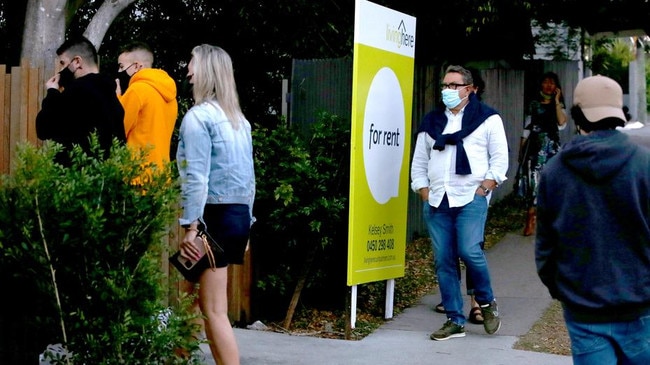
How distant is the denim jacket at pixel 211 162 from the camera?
5621mm

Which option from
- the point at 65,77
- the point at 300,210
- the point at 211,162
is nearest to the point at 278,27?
the point at 300,210

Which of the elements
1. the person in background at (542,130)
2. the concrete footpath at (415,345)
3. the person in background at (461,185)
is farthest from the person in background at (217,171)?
the person in background at (542,130)

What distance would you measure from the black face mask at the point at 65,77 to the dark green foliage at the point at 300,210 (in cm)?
200

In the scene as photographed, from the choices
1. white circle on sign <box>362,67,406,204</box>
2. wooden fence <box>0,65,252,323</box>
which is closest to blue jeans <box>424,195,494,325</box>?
white circle on sign <box>362,67,406,204</box>

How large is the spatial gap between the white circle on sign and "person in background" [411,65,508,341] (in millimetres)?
359

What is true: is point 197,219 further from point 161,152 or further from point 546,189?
point 546,189

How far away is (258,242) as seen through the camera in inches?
324

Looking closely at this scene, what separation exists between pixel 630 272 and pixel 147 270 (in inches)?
78.9

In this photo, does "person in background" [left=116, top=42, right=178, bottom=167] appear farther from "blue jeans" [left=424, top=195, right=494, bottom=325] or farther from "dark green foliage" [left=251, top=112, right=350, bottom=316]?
"blue jeans" [left=424, top=195, right=494, bottom=325]

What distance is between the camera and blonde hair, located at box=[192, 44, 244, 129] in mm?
5809

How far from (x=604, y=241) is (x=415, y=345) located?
3.47 metres

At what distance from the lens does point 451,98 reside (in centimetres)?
777

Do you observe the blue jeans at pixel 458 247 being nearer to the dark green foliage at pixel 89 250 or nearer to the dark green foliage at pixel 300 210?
the dark green foliage at pixel 300 210

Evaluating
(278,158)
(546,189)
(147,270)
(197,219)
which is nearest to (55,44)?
(278,158)
